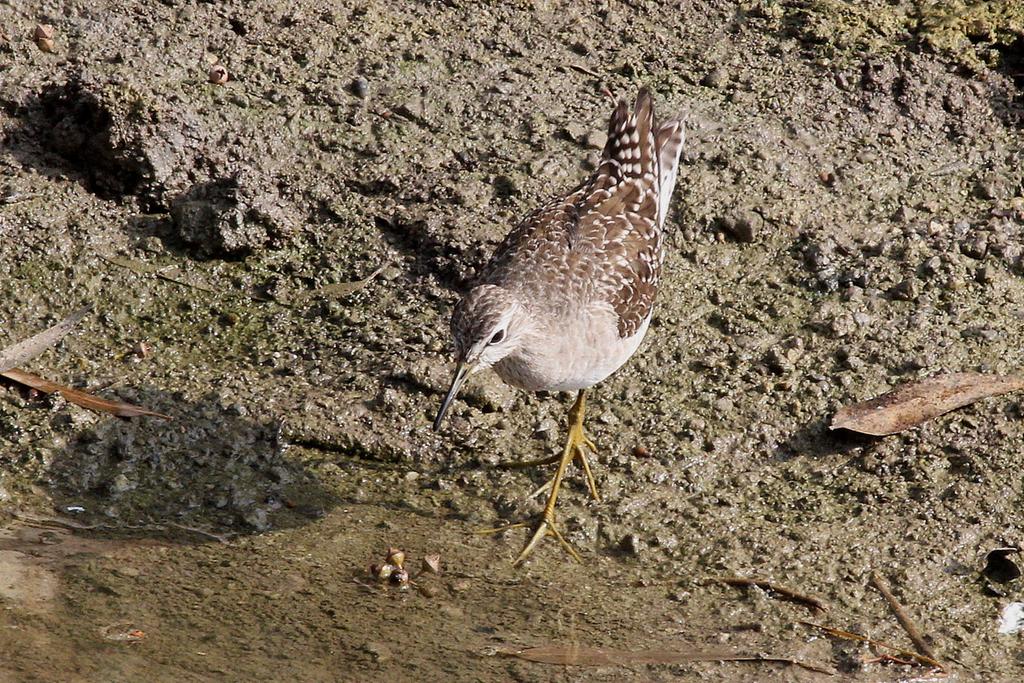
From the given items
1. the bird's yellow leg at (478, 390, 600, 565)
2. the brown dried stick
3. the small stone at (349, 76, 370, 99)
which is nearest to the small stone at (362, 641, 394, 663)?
the bird's yellow leg at (478, 390, 600, 565)

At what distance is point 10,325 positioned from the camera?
7.12 m

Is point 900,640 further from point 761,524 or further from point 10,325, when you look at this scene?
point 10,325

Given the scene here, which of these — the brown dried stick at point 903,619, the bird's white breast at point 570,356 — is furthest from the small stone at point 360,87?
the brown dried stick at point 903,619

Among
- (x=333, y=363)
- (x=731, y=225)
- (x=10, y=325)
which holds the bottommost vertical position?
(x=10, y=325)

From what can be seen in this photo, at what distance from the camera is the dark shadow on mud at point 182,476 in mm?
6086

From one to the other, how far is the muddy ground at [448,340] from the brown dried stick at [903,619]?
39mm

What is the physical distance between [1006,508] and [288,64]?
524 centimetres

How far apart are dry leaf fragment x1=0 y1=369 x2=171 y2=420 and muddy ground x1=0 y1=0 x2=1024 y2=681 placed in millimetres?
76

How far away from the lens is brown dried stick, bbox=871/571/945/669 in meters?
5.34

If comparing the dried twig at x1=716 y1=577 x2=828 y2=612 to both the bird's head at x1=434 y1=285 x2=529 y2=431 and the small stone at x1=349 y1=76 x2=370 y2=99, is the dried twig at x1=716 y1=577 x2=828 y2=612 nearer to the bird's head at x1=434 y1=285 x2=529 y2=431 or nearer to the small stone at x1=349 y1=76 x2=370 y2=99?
the bird's head at x1=434 y1=285 x2=529 y2=431

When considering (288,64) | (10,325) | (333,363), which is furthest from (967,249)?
(10,325)

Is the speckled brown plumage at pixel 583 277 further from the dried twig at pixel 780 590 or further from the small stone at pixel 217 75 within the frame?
the small stone at pixel 217 75

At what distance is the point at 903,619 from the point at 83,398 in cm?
428

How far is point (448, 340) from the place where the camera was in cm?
701
